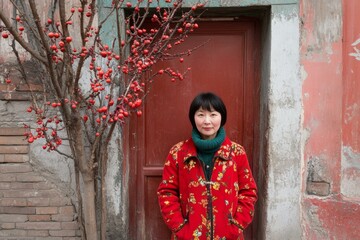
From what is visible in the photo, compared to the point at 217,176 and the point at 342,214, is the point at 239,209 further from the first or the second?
the point at 342,214

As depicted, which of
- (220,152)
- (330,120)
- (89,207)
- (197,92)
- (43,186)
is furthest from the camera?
(197,92)

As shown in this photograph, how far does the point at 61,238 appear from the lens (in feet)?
9.92

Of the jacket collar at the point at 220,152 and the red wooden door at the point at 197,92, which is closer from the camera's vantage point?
the jacket collar at the point at 220,152

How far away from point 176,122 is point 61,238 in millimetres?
1321

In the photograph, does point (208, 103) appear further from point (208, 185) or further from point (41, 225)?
point (41, 225)

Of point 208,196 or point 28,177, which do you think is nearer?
point 208,196

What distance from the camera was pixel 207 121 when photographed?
8.19ft

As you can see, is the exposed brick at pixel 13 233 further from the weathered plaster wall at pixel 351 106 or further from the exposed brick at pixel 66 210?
the weathered plaster wall at pixel 351 106

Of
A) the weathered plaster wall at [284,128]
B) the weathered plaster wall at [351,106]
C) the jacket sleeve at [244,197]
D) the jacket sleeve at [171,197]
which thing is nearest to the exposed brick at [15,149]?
the jacket sleeve at [171,197]

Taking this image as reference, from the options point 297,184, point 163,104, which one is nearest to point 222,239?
point 297,184

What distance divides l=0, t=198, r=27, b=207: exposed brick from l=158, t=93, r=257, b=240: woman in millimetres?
1199

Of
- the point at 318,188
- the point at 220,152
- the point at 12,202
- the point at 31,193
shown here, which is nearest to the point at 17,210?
the point at 12,202

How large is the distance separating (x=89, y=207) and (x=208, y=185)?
79cm

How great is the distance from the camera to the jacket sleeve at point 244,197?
2534 mm
